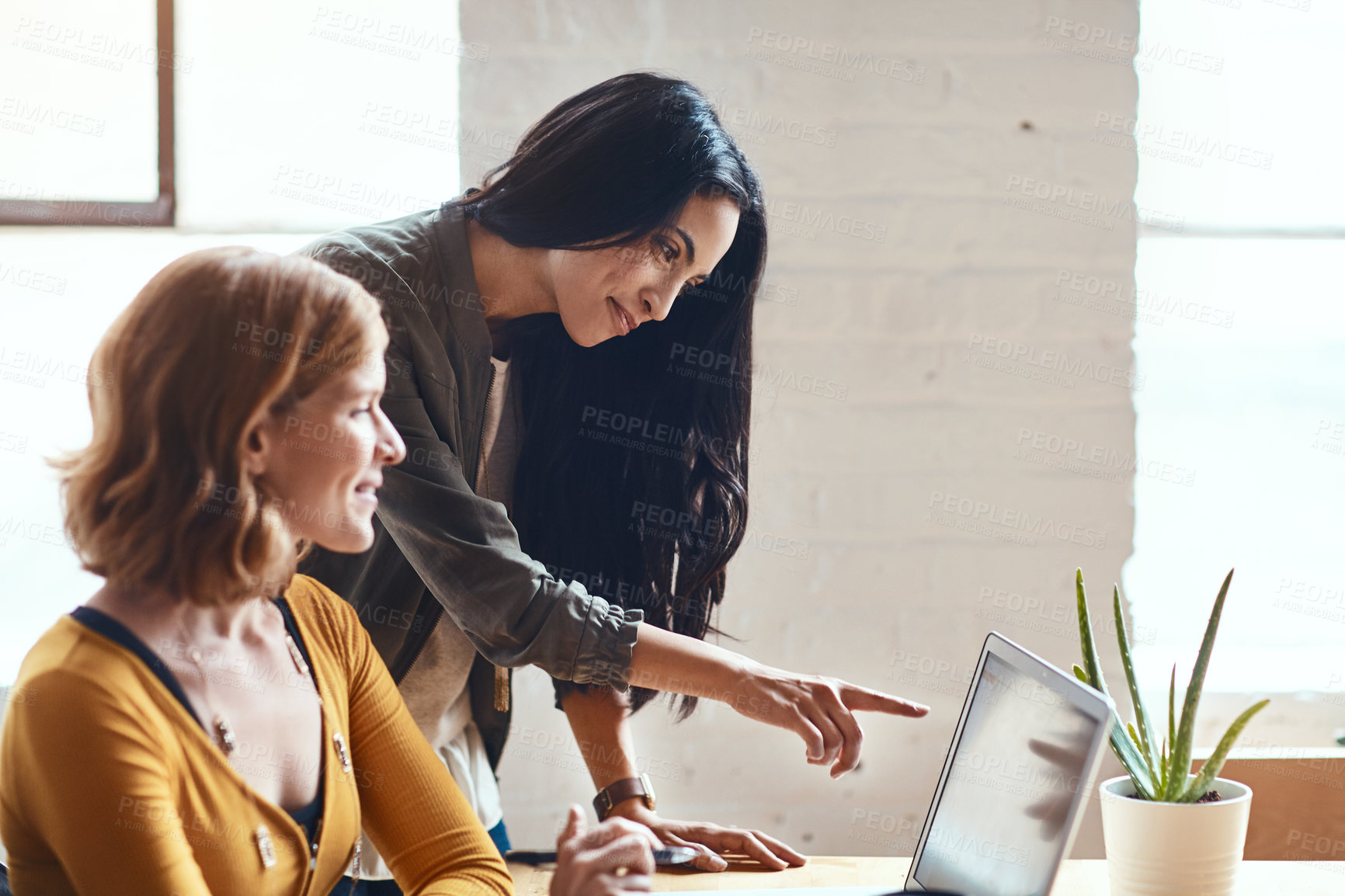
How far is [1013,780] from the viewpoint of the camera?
0.79 meters

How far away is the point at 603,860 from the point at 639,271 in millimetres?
563

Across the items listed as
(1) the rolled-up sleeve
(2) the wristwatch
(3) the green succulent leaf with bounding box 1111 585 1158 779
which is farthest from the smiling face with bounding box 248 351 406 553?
(3) the green succulent leaf with bounding box 1111 585 1158 779

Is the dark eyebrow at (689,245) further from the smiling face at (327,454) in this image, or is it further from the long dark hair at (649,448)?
the smiling face at (327,454)

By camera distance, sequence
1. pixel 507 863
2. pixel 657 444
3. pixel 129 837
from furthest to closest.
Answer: pixel 657 444 → pixel 507 863 → pixel 129 837

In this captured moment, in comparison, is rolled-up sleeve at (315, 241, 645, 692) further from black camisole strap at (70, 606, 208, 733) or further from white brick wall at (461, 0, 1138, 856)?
white brick wall at (461, 0, 1138, 856)

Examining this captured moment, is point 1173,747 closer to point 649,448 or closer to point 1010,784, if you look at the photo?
point 1010,784

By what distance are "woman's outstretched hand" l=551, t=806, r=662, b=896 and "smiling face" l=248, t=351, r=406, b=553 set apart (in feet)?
0.92

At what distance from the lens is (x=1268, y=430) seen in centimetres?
168

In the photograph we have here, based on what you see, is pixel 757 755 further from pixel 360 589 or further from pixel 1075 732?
pixel 1075 732

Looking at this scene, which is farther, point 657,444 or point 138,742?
point 657,444

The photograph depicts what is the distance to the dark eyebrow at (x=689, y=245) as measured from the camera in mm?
1034

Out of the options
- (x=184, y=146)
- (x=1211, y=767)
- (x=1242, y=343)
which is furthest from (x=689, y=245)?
(x=1242, y=343)

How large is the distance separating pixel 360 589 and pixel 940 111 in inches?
41.0

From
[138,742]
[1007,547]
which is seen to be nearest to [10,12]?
[138,742]
